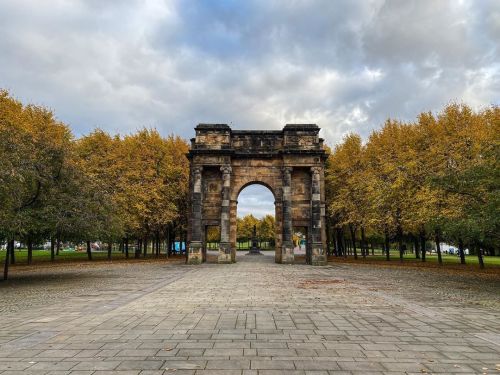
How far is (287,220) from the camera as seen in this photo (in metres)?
32.1

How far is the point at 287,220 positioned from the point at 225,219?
5405 millimetres

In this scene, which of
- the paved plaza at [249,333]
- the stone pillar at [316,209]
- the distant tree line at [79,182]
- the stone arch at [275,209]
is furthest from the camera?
the stone arch at [275,209]

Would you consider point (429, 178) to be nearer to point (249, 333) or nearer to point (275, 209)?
point (249, 333)

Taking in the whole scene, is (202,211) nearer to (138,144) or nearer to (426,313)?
(138,144)

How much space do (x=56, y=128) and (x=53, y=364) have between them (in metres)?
30.5

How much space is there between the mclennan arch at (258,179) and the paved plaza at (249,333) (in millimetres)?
19293

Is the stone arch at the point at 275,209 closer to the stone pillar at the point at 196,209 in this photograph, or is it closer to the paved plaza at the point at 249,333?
the stone pillar at the point at 196,209

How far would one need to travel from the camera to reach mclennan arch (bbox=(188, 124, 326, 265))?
106 feet

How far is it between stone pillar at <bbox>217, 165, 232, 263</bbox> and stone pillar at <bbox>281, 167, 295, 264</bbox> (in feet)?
15.7

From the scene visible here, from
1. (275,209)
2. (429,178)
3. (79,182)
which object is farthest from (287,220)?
(79,182)

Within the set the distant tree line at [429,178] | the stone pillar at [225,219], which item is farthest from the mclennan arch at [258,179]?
the distant tree line at [429,178]

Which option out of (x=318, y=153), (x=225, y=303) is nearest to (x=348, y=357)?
(x=225, y=303)

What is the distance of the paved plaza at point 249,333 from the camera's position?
532 centimetres

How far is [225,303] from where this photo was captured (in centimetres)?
1080
